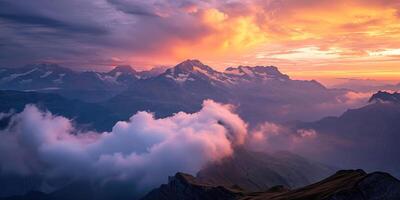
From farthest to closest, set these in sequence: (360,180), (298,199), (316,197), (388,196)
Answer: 1. (298,199)
2. (316,197)
3. (360,180)
4. (388,196)

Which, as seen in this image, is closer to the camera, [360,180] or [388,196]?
[388,196]

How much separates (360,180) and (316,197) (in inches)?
894

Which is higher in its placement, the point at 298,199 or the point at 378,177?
the point at 378,177

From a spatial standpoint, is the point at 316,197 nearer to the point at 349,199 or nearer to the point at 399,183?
the point at 349,199

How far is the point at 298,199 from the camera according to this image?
7731 inches

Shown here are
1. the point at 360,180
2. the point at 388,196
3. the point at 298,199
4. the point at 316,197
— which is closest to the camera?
the point at 388,196

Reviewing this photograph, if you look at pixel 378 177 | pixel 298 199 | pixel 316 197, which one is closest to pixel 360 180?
pixel 378 177

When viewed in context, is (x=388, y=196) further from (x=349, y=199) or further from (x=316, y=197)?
(x=316, y=197)

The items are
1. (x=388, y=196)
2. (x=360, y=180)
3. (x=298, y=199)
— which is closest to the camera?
(x=388, y=196)

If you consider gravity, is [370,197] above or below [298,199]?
above

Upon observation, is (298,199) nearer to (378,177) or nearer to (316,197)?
(316,197)

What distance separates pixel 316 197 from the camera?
604ft

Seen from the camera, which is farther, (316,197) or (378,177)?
(316,197)

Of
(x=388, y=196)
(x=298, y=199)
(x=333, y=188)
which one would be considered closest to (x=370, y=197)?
(x=388, y=196)
